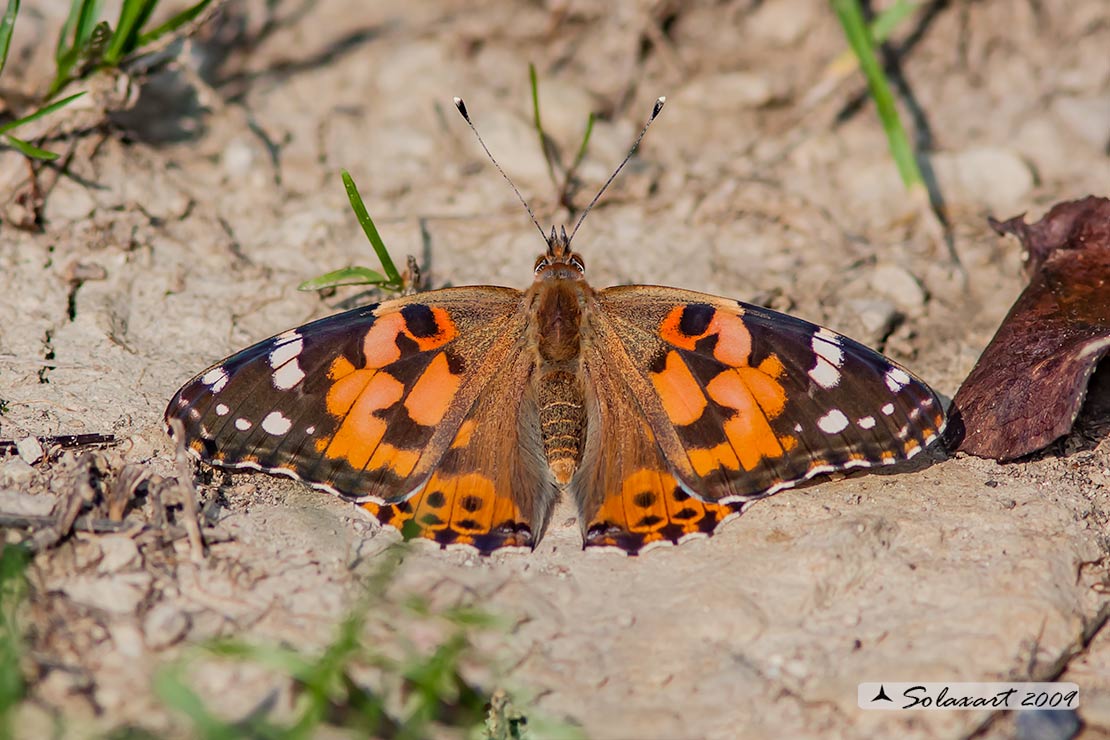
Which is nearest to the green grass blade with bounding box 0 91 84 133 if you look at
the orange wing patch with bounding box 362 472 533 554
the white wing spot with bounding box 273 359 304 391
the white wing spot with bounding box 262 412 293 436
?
the white wing spot with bounding box 273 359 304 391

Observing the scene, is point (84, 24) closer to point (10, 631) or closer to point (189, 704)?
point (10, 631)

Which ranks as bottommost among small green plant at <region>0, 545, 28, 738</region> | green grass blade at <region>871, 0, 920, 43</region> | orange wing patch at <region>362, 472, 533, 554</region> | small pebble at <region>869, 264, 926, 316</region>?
small green plant at <region>0, 545, 28, 738</region>

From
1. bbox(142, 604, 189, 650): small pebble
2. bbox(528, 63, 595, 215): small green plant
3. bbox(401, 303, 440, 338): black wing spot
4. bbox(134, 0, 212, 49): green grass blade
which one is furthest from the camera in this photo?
bbox(528, 63, 595, 215): small green plant

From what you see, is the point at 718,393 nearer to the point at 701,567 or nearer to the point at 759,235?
the point at 701,567

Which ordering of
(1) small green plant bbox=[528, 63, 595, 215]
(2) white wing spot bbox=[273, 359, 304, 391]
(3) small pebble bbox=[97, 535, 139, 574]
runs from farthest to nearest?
(1) small green plant bbox=[528, 63, 595, 215], (2) white wing spot bbox=[273, 359, 304, 391], (3) small pebble bbox=[97, 535, 139, 574]

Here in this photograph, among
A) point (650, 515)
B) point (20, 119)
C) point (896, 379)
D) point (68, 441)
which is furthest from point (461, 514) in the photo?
point (20, 119)

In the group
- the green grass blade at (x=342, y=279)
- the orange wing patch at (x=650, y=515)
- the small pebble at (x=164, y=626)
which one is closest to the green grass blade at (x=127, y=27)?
the green grass blade at (x=342, y=279)

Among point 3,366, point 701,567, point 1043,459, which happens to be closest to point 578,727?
point 701,567

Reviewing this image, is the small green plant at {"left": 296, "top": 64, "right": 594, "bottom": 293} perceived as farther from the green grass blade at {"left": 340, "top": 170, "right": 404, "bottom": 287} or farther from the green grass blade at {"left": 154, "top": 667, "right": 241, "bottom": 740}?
the green grass blade at {"left": 154, "top": 667, "right": 241, "bottom": 740}
